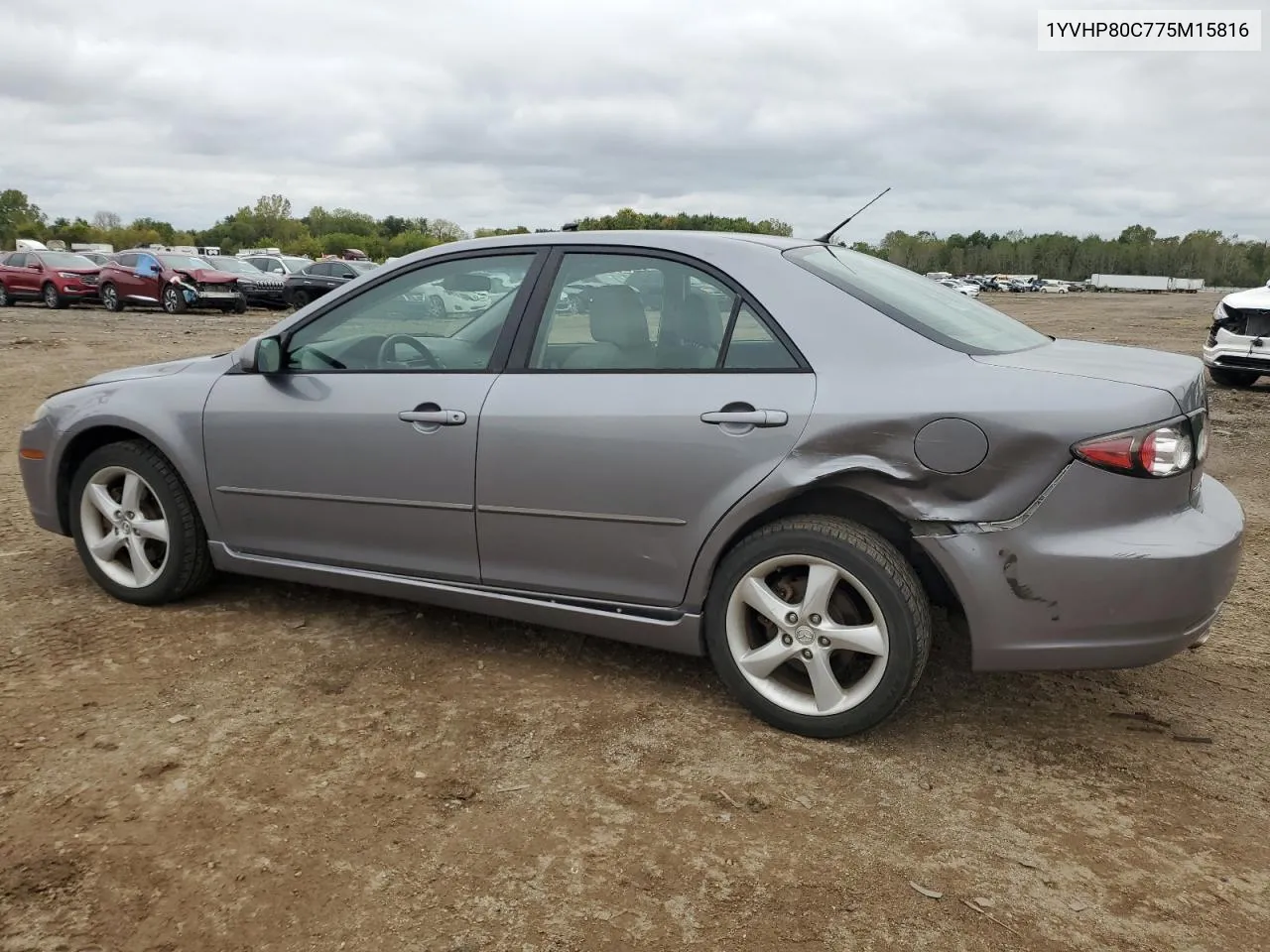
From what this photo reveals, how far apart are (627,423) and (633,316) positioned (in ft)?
1.38

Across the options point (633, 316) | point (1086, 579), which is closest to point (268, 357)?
point (633, 316)

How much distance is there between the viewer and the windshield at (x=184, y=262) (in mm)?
23859

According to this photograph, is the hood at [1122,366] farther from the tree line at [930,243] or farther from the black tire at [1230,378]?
the tree line at [930,243]

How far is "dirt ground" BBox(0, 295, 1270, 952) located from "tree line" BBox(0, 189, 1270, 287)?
11929cm

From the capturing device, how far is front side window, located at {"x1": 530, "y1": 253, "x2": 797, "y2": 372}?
316cm

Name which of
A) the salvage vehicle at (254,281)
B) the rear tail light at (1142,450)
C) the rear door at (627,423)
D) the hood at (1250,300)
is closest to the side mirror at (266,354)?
the rear door at (627,423)

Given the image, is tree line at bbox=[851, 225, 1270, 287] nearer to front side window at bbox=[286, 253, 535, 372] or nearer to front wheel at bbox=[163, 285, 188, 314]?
front wheel at bbox=[163, 285, 188, 314]

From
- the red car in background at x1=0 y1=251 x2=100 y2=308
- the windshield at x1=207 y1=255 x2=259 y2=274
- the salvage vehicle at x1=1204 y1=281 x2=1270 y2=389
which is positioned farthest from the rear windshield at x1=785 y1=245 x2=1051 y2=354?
the red car in background at x1=0 y1=251 x2=100 y2=308

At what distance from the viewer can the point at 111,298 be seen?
24.1 metres

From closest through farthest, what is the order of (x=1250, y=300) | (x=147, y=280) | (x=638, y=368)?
1. (x=638, y=368)
2. (x=1250, y=300)
3. (x=147, y=280)

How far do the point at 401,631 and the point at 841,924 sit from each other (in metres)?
2.22

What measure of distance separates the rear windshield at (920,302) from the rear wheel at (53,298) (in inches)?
1046

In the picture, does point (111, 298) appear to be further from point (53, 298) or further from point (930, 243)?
point (930, 243)

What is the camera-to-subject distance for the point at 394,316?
371 cm
